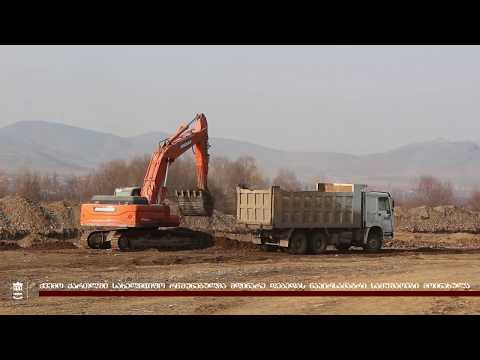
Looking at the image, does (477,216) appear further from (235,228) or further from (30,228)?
(30,228)

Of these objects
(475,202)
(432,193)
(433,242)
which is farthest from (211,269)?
(432,193)

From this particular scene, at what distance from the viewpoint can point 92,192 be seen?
195ft

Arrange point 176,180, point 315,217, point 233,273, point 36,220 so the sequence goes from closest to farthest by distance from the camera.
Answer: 1. point 233,273
2. point 315,217
3. point 36,220
4. point 176,180

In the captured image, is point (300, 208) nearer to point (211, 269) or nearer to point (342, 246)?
point (342, 246)

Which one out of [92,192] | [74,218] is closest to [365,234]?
[74,218]

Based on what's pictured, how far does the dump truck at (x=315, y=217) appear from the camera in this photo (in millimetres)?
28422

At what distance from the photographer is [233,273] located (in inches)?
871

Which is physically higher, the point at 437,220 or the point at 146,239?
the point at 437,220

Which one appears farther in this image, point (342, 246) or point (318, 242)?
point (342, 246)

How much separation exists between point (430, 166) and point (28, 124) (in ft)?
304

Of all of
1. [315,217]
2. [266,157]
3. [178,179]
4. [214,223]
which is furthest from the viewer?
[266,157]

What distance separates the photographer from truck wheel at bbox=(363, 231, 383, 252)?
31.0 meters

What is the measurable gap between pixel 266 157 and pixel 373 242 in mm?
119858

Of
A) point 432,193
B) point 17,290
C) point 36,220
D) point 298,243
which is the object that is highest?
point 432,193
